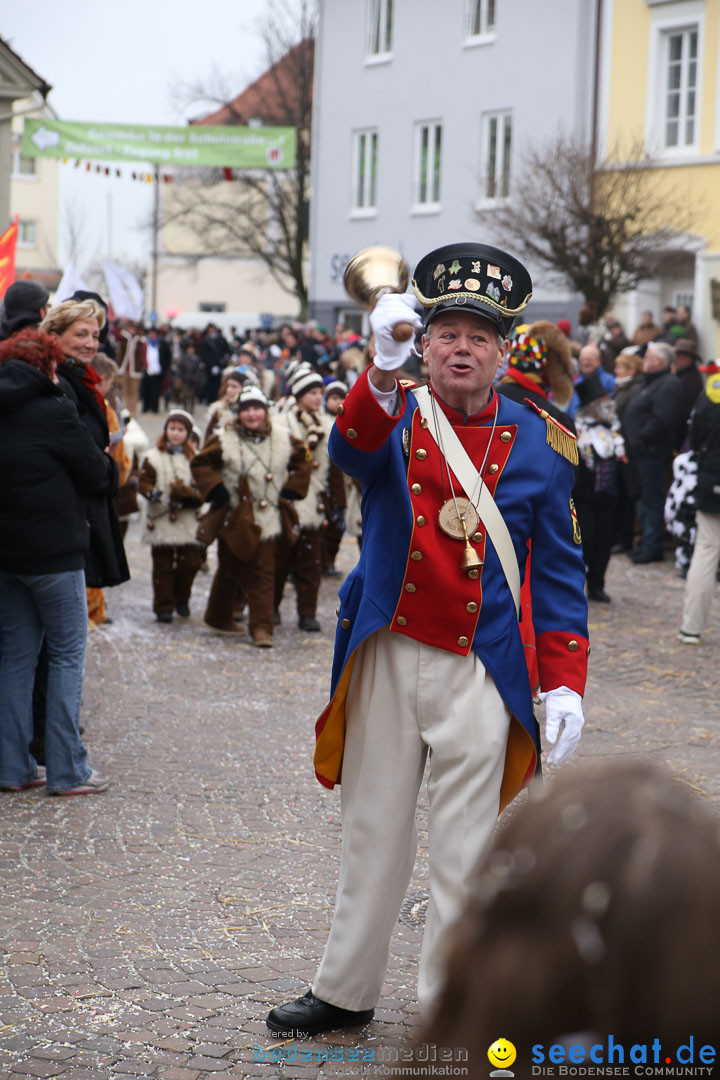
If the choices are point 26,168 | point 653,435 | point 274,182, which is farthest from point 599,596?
point 26,168

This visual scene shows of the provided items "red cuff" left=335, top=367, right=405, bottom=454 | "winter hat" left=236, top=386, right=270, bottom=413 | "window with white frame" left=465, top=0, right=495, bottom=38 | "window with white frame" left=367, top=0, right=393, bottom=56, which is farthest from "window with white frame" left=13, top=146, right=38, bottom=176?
"red cuff" left=335, top=367, right=405, bottom=454

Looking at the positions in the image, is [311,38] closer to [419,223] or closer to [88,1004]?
[419,223]

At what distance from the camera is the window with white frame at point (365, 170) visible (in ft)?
109

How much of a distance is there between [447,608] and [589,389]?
28.0 ft

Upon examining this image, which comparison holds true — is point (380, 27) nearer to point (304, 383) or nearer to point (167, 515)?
point (304, 383)

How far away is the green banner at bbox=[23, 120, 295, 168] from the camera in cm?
2650

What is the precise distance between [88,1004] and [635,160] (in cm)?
2053

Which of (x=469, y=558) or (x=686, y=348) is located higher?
(x=686, y=348)

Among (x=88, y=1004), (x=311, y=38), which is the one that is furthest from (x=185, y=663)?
(x=311, y=38)

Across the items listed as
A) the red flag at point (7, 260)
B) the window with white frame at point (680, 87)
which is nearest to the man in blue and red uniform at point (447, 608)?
the red flag at point (7, 260)

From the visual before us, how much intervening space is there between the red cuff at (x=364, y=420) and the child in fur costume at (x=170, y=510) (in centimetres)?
713

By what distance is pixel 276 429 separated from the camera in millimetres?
10477

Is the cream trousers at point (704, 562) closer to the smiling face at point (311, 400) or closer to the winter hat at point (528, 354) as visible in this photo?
the winter hat at point (528, 354)

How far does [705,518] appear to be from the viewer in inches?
408
